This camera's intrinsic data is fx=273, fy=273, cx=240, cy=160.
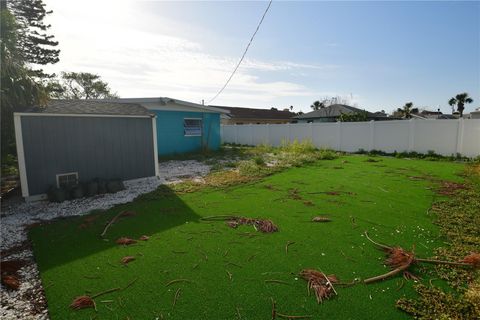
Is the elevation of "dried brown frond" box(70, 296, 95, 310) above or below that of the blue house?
below

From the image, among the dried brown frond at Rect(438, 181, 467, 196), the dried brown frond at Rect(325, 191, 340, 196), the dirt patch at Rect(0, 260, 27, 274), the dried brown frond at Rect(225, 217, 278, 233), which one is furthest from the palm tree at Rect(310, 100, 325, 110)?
the dirt patch at Rect(0, 260, 27, 274)

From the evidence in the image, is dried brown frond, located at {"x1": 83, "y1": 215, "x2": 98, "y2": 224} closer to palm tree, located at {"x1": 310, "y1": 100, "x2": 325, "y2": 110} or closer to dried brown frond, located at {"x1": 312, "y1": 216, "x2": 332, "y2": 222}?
dried brown frond, located at {"x1": 312, "y1": 216, "x2": 332, "y2": 222}

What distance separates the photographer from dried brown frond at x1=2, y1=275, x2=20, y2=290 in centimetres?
292

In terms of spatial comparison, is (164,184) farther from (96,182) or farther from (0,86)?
(0,86)

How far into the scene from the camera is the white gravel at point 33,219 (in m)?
2.63

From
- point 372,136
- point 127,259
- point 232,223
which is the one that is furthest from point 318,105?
point 127,259

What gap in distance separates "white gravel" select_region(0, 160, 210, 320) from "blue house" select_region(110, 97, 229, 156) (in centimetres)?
366

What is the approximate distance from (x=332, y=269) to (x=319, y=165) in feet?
26.6

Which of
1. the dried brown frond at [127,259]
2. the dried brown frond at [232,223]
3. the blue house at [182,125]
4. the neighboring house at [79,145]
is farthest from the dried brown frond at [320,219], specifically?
the blue house at [182,125]

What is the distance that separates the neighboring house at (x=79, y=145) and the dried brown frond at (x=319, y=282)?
5.86 metres

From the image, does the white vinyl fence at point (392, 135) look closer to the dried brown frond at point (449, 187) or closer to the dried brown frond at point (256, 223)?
the dried brown frond at point (449, 187)

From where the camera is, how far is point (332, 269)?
3104 mm

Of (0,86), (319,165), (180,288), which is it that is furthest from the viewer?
(319,165)

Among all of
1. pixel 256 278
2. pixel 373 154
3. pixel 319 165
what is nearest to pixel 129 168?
pixel 256 278
